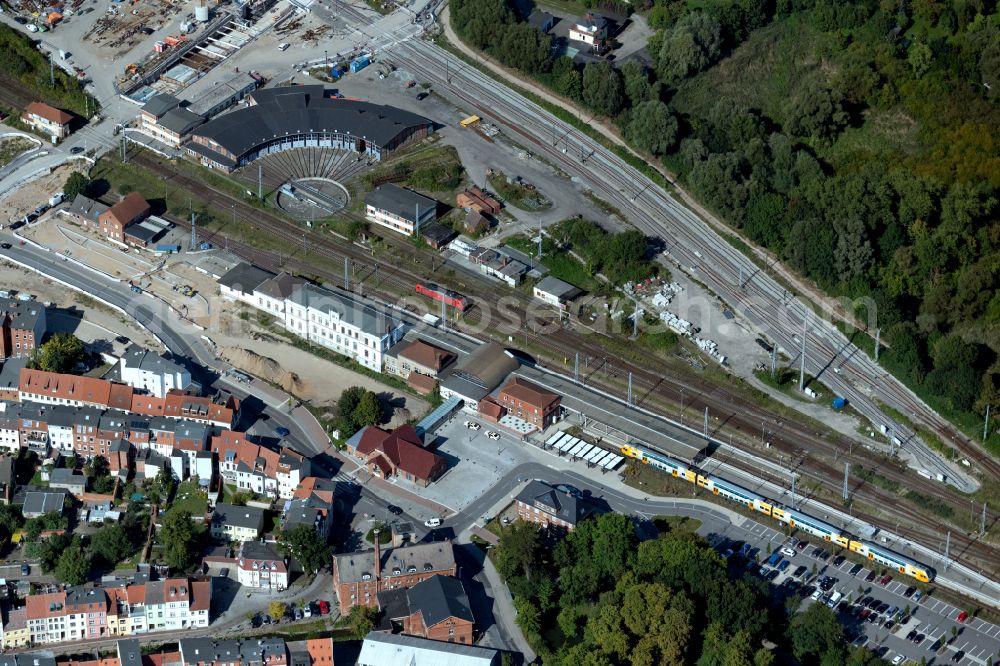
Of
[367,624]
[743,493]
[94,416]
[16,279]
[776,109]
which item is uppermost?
[776,109]

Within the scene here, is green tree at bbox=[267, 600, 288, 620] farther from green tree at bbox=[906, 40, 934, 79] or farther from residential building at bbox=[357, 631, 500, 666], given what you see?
green tree at bbox=[906, 40, 934, 79]

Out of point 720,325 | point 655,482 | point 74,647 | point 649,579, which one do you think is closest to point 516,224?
point 720,325

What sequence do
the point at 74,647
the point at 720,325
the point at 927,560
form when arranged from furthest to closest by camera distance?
the point at 720,325, the point at 927,560, the point at 74,647

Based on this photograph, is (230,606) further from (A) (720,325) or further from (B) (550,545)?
(A) (720,325)

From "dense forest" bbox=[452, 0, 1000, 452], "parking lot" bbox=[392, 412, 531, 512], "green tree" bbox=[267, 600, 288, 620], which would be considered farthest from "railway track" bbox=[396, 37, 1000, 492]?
"green tree" bbox=[267, 600, 288, 620]

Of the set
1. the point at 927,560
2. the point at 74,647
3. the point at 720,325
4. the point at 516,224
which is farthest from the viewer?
the point at 516,224
